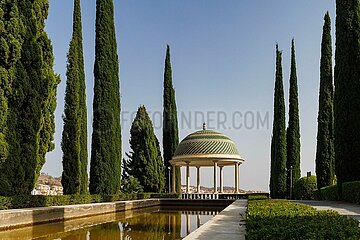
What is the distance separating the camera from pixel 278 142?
26062mm

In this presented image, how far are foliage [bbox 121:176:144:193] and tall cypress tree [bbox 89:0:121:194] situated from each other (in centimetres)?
729

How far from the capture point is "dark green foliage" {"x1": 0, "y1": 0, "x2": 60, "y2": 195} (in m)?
13.0

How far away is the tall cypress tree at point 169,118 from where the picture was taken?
3328 centimetres

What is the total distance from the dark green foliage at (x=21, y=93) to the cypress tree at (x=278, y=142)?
15302mm

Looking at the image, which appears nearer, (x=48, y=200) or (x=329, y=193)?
(x=48, y=200)

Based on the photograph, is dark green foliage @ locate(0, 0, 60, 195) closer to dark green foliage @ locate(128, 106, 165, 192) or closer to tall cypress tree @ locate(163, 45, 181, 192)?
dark green foliage @ locate(128, 106, 165, 192)

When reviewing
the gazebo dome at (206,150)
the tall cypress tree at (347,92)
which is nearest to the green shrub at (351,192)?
the tall cypress tree at (347,92)

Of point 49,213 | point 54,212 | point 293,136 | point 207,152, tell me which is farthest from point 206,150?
point 49,213

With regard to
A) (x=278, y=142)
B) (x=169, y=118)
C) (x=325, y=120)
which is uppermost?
(x=169, y=118)

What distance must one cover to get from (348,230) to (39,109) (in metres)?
12.1

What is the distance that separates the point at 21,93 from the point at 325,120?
1525cm

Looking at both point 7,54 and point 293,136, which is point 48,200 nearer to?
point 7,54

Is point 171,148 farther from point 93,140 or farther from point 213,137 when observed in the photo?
point 93,140

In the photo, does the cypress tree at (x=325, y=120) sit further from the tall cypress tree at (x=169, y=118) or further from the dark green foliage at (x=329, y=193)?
the tall cypress tree at (x=169, y=118)
